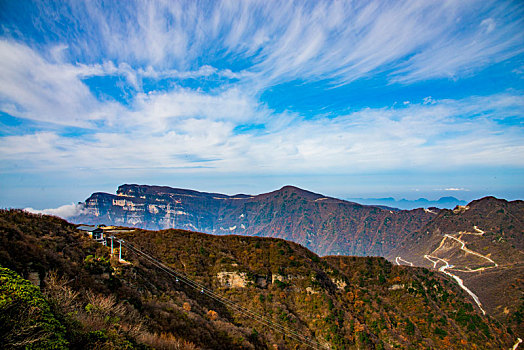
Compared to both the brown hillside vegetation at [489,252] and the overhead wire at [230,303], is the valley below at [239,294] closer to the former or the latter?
the overhead wire at [230,303]

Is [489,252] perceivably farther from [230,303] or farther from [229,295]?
[230,303]

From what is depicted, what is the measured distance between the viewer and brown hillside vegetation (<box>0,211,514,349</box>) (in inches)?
516

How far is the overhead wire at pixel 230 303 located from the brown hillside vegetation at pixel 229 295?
3.58ft

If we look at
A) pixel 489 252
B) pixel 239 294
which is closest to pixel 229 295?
pixel 239 294

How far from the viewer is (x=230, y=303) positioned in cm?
4188

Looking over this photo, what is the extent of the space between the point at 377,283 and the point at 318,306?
107ft

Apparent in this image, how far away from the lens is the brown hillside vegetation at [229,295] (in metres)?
13.1

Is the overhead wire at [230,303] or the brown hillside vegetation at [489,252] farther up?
the overhead wire at [230,303]

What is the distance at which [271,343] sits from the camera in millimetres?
32844

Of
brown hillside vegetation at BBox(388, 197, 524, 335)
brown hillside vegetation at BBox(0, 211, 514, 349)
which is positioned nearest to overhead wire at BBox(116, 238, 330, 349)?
brown hillside vegetation at BBox(0, 211, 514, 349)

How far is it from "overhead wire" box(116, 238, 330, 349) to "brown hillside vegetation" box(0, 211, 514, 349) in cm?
109

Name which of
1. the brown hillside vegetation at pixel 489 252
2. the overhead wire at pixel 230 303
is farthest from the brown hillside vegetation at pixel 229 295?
the brown hillside vegetation at pixel 489 252

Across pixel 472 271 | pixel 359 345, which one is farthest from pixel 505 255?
pixel 359 345

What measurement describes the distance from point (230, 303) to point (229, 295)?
10.3 ft
